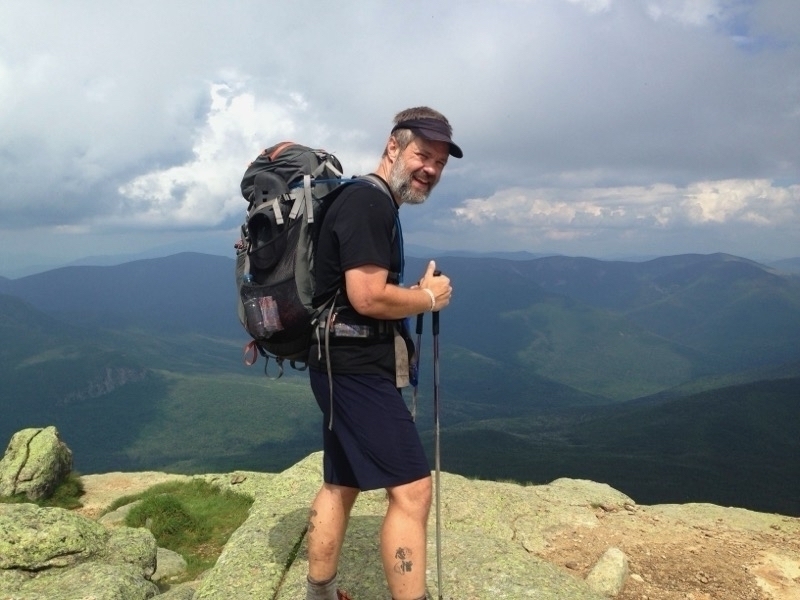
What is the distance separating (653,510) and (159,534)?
14.9 metres

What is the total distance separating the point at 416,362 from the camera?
629cm

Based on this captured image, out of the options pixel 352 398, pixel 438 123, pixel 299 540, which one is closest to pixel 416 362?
pixel 352 398

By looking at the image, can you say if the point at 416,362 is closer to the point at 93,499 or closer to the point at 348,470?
the point at 348,470

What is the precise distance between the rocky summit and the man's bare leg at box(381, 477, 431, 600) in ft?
4.54

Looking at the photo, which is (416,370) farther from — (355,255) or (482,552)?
(482,552)

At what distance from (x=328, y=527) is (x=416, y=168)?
3824 mm

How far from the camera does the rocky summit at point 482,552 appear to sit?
8.23 metres

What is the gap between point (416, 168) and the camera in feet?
19.1

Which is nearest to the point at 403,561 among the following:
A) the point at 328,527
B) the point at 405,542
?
the point at 405,542

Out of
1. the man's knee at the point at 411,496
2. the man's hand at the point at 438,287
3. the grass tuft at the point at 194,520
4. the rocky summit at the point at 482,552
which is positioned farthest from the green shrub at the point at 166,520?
the man's hand at the point at 438,287

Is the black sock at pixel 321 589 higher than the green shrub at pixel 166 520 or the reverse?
higher

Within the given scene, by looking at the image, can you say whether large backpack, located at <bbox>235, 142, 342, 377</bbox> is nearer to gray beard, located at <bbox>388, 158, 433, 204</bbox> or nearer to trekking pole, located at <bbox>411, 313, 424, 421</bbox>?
gray beard, located at <bbox>388, 158, 433, 204</bbox>

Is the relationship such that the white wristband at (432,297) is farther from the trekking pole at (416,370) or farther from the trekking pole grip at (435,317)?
the trekking pole grip at (435,317)

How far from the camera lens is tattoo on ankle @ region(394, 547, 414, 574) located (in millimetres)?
5648
